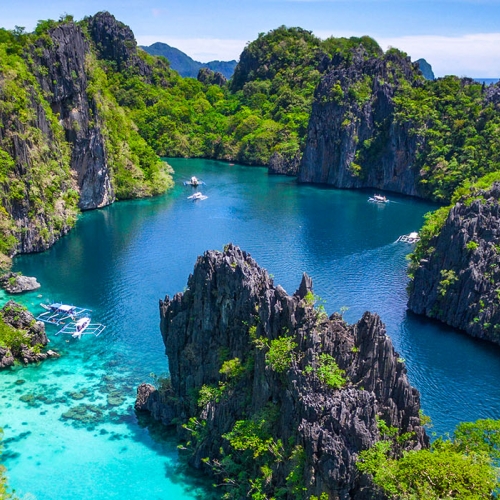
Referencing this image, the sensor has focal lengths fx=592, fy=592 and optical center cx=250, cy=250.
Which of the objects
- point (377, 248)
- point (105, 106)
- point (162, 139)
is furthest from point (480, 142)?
point (162, 139)

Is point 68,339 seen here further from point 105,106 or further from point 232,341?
point 105,106

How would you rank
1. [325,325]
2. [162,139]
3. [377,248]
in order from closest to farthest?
[325,325], [377,248], [162,139]

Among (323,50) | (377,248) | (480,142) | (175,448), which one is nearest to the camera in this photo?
(175,448)

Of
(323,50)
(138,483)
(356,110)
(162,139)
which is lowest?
(138,483)

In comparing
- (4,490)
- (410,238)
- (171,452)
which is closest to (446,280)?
(410,238)

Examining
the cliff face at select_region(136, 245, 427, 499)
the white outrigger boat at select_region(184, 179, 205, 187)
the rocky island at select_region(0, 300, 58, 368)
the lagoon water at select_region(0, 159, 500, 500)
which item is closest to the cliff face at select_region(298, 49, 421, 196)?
the lagoon water at select_region(0, 159, 500, 500)

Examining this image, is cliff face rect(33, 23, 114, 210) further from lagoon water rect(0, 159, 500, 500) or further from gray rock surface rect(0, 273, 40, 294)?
gray rock surface rect(0, 273, 40, 294)

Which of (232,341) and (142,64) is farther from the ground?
(142,64)
